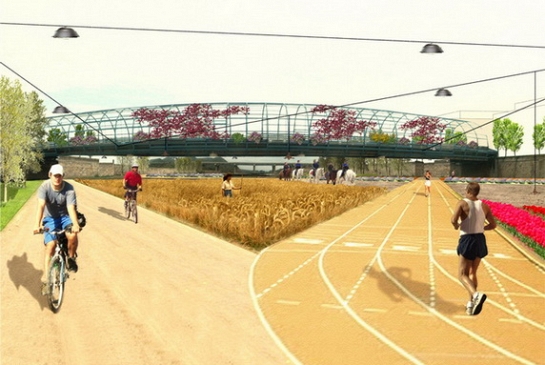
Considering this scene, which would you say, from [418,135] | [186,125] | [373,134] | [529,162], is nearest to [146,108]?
[186,125]

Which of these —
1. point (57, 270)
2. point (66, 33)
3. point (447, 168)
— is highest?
point (66, 33)

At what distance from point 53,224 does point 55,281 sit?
87cm

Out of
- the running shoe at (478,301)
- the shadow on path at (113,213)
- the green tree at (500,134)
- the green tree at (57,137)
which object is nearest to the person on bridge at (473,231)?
the running shoe at (478,301)

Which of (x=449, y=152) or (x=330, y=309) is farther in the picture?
(x=449, y=152)

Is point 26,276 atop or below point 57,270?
below

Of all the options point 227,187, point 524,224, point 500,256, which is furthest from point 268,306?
point 227,187

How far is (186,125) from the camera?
116 m

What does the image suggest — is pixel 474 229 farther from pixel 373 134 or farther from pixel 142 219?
pixel 373 134

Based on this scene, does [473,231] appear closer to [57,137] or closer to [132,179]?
[132,179]

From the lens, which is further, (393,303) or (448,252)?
(448,252)

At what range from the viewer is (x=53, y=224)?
7.37m

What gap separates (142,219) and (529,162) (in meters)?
78.4

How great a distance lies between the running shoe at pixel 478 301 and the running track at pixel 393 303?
0.66 ft

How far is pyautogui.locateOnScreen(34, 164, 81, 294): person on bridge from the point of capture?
717 centimetres
